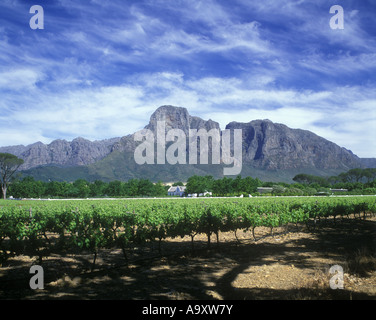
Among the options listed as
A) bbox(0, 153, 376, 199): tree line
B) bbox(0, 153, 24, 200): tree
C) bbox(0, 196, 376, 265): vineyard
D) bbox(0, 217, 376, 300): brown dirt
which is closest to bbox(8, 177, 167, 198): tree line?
bbox(0, 153, 376, 199): tree line

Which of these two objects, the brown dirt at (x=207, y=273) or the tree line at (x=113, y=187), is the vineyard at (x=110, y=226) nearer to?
the brown dirt at (x=207, y=273)

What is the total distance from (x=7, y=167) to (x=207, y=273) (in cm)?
9621

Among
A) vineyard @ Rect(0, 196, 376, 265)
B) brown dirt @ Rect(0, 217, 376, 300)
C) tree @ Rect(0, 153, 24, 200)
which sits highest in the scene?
tree @ Rect(0, 153, 24, 200)

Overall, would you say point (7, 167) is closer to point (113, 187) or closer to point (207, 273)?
point (113, 187)

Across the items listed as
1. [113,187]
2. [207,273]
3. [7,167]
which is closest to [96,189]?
[113,187]

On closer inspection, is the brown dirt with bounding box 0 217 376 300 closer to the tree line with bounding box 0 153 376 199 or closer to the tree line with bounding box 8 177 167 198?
the tree line with bounding box 0 153 376 199

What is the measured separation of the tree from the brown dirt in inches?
3404

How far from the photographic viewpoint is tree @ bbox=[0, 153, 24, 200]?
83.5 metres

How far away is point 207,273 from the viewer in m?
9.27

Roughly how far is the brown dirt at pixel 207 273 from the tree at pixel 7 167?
8646cm

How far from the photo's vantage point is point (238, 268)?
9.68 m

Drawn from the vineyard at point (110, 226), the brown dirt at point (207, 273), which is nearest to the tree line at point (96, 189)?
the vineyard at point (110, 226)

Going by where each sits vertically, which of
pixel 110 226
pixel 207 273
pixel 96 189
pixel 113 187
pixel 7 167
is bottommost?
pixel 207 273
